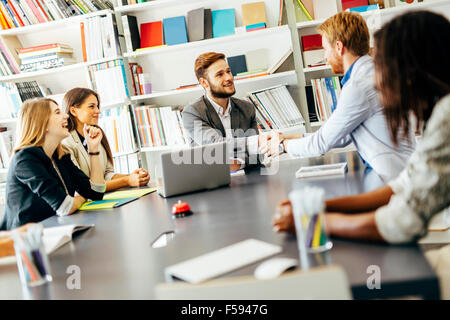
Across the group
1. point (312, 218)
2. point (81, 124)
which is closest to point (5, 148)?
point (81, 124)

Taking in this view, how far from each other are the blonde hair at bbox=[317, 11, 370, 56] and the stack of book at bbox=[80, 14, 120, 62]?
1.97 m

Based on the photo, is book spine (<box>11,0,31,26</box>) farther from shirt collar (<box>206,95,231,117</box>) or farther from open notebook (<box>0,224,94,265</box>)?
open notebook (<box>0,224,94,265</box>)

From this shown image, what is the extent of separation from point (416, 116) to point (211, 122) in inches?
76.9

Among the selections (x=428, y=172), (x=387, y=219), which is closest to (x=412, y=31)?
(x=428, y=172)

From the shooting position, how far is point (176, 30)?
3.51 m

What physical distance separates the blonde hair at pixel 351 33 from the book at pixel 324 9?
1.15 m

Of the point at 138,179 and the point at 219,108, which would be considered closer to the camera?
the point at 138,179

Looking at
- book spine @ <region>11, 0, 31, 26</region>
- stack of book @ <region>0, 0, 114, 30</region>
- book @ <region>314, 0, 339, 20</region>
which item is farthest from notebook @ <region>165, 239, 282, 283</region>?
book spine @ <region>11, 0, 31, 26</region>

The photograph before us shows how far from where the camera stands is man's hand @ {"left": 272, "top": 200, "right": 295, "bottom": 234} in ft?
3.85

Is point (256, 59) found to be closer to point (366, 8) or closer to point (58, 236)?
point (366, 8)

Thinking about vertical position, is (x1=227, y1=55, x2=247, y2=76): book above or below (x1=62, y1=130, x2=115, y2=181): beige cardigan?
above

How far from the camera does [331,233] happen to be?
3.59 feet

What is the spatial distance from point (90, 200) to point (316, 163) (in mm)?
1164

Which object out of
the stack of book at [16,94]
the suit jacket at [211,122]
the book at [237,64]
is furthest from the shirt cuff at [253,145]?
the stack of book at [16,94]
